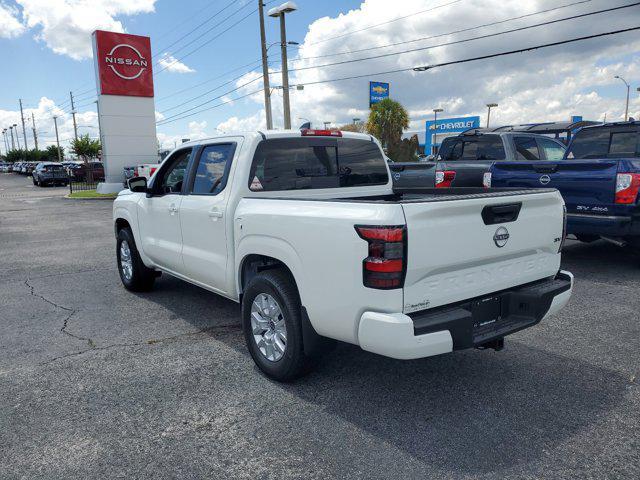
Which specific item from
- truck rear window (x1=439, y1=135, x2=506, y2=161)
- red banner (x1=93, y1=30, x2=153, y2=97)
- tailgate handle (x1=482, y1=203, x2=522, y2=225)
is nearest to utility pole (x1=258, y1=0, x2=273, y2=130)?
red banner (x1=93, y1=30, x2=153, y2=97)

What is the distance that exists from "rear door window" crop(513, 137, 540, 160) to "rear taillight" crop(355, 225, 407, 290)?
748 centimetres

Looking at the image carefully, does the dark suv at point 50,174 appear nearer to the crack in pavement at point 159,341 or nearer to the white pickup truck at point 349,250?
the white pickup truck at point 349,250

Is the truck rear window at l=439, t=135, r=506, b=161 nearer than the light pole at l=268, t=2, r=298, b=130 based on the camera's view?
Yes

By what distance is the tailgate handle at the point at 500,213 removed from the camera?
3.22 m

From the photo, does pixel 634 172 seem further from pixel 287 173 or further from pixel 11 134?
pixel 11 134

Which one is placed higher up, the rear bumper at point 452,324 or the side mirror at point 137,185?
the side mirror at point 137,185

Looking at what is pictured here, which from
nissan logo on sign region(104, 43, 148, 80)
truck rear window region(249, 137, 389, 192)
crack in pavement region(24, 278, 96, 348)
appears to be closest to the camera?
truck rear window region(249, 137, 389, 192)

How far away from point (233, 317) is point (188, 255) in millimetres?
921

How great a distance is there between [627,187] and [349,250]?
16.7 ft

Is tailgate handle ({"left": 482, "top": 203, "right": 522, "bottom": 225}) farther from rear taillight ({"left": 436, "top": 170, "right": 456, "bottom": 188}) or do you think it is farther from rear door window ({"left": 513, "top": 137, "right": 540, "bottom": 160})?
rear door window ({"left": 513, "top": 137, "right": 540, "bottom": 160})

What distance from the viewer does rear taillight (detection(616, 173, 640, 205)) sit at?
6.34m

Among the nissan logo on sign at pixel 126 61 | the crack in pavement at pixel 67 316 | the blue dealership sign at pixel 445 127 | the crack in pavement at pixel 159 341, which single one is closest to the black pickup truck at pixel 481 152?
the crack in pavement at pixel 159 341

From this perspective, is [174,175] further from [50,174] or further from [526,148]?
[50,174]

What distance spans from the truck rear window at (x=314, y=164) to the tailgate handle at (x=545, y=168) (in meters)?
3.34
